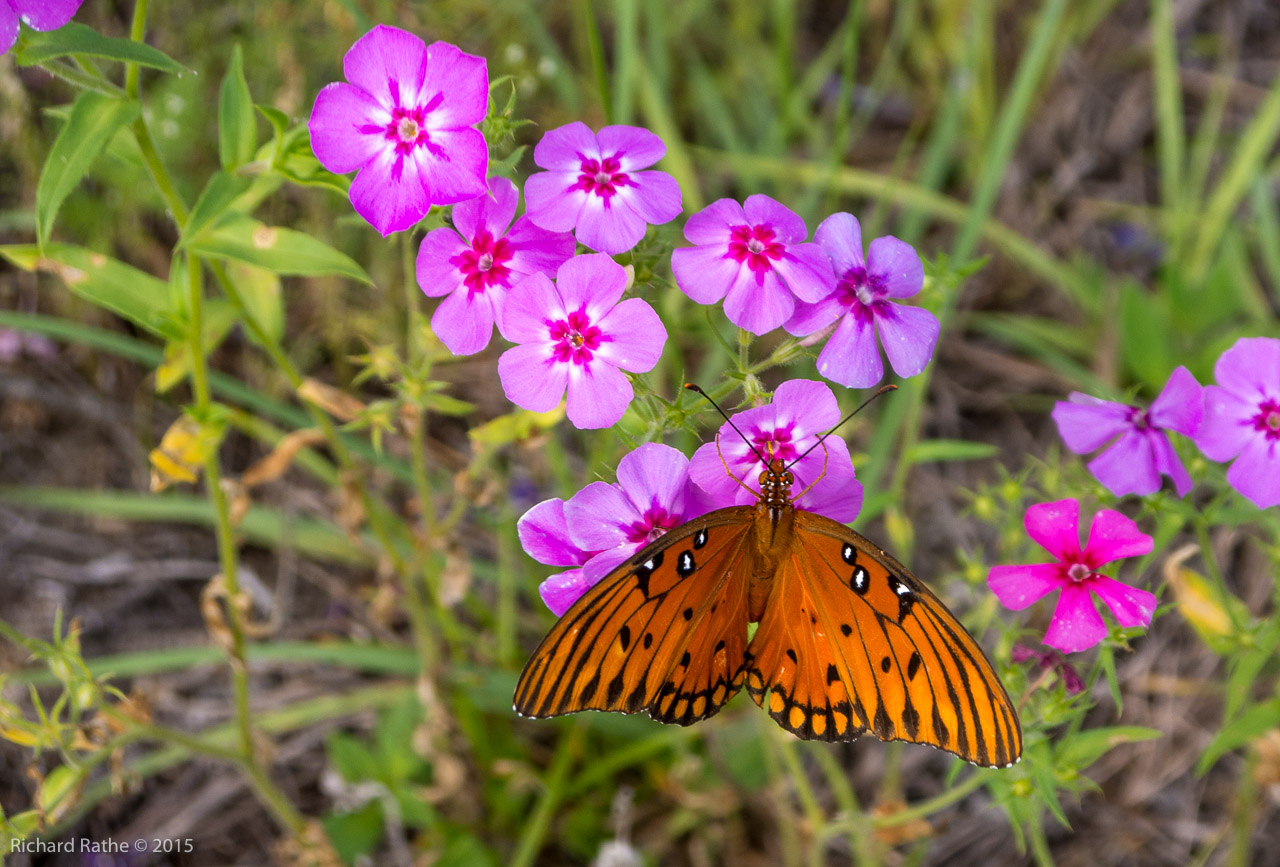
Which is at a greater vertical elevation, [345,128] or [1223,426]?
[345,128]

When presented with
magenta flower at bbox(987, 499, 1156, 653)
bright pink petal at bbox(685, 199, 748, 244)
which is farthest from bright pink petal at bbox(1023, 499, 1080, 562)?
bright pink petal at bbox(685, 199, 748, 244)

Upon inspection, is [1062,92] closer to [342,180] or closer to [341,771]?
[342,180]

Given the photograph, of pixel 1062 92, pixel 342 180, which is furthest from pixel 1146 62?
pixel 342 180

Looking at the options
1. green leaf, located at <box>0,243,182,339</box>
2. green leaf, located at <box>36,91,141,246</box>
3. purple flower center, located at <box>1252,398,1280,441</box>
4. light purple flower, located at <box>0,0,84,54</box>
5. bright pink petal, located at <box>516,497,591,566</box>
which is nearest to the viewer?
light purple flower, located at <box>0,0,84,54</box>

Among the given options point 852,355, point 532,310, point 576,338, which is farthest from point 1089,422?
point 532,310

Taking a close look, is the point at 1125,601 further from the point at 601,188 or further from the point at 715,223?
the point at 601,188

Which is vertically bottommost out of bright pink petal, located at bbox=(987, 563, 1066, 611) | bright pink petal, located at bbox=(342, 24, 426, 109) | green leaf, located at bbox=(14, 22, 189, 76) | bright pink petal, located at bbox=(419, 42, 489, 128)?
bright pink petal, located at bbox=(987, 563, 1066, 611)

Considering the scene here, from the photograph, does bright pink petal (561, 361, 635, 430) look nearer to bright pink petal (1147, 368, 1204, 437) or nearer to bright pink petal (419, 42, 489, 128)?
bright pink petal (419, 42, 489, 128)
